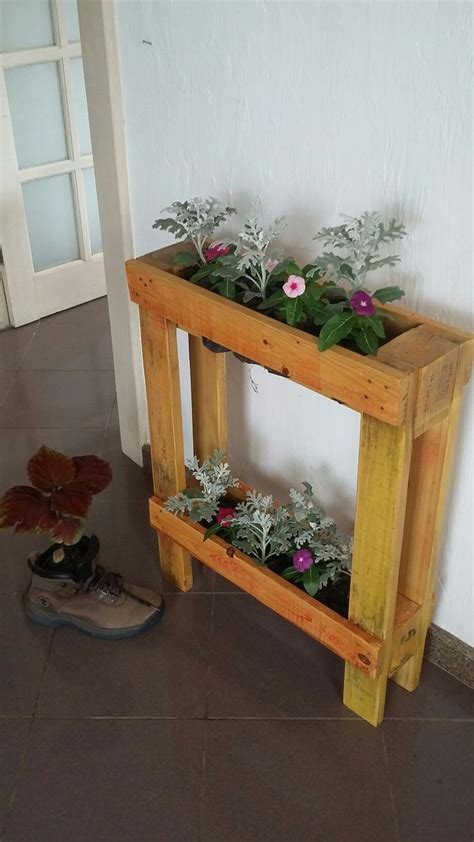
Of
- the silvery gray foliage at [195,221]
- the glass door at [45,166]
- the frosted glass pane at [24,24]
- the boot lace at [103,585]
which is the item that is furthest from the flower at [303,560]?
the frosted glass pane at [24,24]

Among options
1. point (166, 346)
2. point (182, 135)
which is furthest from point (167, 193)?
point (166, 346)

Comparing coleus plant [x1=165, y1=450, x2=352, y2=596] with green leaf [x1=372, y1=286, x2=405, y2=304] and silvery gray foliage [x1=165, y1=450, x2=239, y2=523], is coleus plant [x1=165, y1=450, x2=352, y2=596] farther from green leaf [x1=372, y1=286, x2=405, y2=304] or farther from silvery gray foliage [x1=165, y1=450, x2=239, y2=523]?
green leaf [x1=372, y1=286, x2=405, y2=304]

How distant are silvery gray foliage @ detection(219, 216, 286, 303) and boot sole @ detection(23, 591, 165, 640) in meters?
0.91

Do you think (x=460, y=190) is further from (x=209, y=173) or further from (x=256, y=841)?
(x=256, y=841)

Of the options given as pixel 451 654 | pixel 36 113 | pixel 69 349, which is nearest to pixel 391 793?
pixel 451 654

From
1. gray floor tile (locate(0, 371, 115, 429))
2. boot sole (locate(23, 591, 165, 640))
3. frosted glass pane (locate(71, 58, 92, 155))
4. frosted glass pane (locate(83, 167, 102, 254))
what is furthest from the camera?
frosted glass pane (locate(83, 167, 102, 254))

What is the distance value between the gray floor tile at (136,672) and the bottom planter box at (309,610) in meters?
0.23

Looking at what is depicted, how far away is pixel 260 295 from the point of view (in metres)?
1.70

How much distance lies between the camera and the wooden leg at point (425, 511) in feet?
5.44

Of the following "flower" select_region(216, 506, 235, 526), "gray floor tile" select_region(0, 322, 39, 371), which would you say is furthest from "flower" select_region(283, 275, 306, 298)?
"gray floor tile" select_region(0, 322, 39, 371)

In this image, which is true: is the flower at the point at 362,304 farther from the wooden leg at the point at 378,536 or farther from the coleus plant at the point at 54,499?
the coleus plant at the point at 54,499

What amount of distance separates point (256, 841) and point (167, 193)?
1.45 m

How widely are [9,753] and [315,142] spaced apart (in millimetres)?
1417

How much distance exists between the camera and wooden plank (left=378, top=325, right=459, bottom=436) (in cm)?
147
